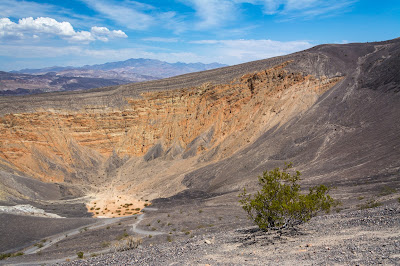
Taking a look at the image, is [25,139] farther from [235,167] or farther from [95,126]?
[235,167]

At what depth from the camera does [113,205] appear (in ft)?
110

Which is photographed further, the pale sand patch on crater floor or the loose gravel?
the pale sand patch on crater floor

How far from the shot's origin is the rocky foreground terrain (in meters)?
13.6

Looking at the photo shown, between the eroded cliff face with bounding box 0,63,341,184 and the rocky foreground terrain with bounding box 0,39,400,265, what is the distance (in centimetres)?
17

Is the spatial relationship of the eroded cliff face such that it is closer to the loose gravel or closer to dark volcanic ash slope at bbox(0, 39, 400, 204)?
dark volcanic ash slope at bbox(0, 39, 400, 204)

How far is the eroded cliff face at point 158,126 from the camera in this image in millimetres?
39438

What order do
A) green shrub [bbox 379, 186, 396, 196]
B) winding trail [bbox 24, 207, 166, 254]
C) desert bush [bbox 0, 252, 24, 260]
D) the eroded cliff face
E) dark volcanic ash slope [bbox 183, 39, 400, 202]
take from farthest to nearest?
1. the eroded cliff face
2. dark volcanic ash slope [bbox 183, 39, 400, 202]
3. winding trail [bbox 24, 207, 166, 254]
4. green shrub [bbox 379, 186, 396, 196]
5. desert bush [bbox 0, 252, 24, 260]

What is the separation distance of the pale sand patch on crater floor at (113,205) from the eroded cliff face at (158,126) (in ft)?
19.4

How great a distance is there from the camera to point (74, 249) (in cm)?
1930

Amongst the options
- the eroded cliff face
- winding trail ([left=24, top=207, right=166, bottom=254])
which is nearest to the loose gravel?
winding trail ([left=24, top=207, right=166, bottom=254])

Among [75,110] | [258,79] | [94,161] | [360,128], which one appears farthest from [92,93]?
[360,128]

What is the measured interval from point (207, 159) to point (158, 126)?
36.8ft

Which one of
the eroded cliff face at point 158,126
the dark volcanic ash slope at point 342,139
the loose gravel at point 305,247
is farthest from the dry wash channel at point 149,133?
the loose gravel at point 305,247

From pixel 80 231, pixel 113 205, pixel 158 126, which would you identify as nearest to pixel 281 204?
pixel 80 231
